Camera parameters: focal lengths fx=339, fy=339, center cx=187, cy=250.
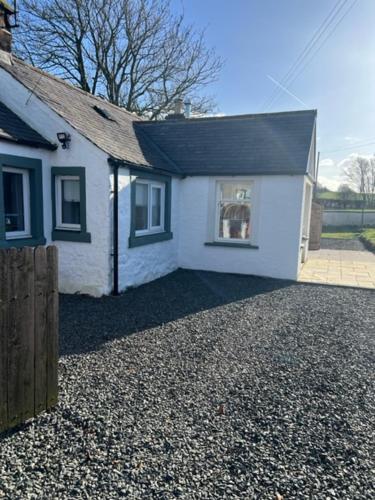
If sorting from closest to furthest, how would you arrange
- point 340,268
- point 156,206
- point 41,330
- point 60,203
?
1. point 41,330
2. point 60,203
3. point 156,206
4. point 340,268

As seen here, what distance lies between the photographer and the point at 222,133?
11188mm

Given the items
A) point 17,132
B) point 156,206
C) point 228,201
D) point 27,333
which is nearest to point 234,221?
point 228,201

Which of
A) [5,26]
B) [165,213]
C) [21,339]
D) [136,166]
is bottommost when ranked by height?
[21,339]

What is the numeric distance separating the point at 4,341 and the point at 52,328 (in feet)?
1.64

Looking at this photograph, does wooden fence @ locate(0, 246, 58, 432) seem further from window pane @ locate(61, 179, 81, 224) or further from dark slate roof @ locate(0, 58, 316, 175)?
window pane @ locate(61, 179, 81, 224)

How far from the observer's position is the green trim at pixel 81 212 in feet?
24.0

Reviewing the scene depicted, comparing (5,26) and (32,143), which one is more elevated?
(5,26)

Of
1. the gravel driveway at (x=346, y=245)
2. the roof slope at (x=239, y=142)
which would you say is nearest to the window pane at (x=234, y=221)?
the roof slope at (x=239, y=142)

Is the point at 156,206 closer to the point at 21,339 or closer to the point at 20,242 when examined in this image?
the point at 20,242

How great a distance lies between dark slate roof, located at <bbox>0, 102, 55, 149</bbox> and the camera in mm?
Answer: 6434

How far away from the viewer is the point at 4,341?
295 cm

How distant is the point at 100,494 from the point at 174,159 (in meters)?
9.68

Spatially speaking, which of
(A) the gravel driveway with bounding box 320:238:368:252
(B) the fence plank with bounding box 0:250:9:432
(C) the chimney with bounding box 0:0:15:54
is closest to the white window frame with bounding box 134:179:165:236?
(C) the chimney with bounding box 0:0:15:54

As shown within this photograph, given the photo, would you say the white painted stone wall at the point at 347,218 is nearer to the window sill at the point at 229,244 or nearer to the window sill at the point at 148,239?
the window sill at the point at 229,244
